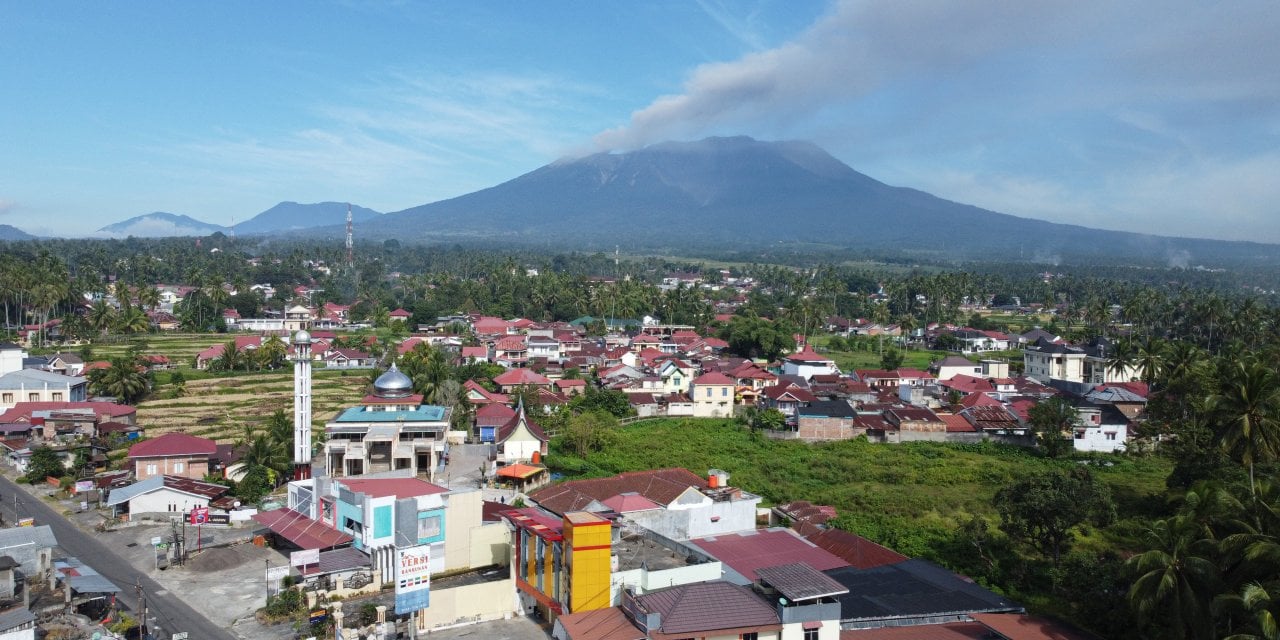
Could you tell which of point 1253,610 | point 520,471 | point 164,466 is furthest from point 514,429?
point 1253,610

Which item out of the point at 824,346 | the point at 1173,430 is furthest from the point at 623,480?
the point at 824,346

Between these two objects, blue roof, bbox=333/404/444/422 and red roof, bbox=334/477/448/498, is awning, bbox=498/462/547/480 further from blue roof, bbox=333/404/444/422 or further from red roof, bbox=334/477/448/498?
red roof, bbox=334/477/448/498

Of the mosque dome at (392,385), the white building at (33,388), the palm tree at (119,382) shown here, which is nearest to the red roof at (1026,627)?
the mosque dome at (392,385)

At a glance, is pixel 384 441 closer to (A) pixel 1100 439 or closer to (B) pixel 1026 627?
(B) pixel 1026 627

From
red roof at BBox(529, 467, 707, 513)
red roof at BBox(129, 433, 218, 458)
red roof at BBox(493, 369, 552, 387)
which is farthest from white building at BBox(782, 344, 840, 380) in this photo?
red roof at BBox(129, 433, 218, 458)

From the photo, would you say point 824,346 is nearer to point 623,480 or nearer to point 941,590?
point 623,480

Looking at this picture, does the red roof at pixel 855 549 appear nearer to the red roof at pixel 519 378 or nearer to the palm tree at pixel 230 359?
the red roof at pixel 519 378

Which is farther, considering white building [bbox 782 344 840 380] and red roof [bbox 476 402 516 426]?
white building [bbox 782 344 840 380]
